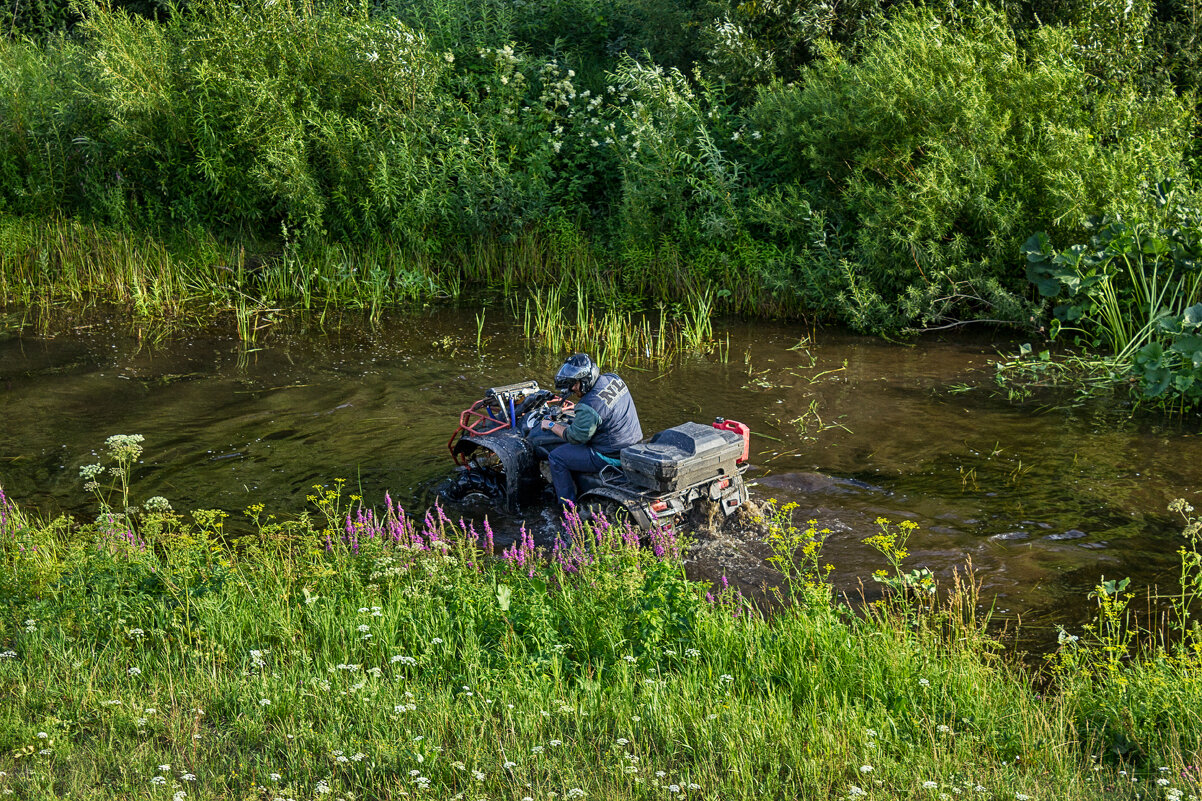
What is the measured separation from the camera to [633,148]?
15781 millimetres

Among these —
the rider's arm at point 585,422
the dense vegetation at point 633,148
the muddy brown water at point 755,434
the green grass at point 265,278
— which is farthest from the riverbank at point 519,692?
the green grass at point 265,278

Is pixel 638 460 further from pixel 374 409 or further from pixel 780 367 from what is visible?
pixel 780 367

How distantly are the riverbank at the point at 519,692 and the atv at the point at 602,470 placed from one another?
3.59 feet

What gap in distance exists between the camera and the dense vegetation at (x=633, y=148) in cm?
1286

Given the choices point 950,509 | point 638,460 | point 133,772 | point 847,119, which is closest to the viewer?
point 133,772

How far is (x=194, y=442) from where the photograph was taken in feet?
32.7

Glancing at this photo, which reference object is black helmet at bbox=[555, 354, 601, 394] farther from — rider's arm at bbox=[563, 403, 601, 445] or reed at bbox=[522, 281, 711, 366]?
reed at bbox=[522, 281, 711, 366]

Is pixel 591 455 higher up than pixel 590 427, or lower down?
lower down

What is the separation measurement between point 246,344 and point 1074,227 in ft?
33.9

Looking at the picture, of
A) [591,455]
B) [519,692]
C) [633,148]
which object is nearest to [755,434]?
[591,455]

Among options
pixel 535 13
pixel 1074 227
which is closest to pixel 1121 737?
pixel 1074 227

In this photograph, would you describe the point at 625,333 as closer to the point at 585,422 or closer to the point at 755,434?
the point at 755,434

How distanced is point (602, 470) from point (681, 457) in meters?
0.81

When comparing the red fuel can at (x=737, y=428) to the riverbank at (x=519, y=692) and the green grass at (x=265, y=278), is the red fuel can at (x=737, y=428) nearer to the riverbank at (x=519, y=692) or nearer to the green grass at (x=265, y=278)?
the riverbank at (x=519, y=692)
